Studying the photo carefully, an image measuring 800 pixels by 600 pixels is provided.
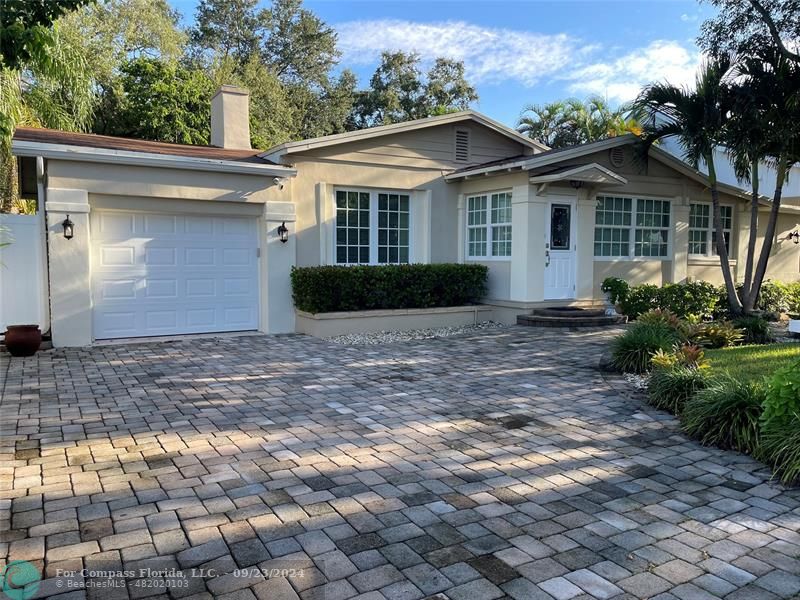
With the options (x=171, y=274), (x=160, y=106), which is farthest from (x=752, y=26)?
(x=160, y=106)

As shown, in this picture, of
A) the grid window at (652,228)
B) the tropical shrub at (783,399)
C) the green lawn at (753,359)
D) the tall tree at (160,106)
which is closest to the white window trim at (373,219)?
the grid window at (652,228)

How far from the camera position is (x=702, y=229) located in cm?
1493

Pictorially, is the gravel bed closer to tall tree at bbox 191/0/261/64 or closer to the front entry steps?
the front entry steps

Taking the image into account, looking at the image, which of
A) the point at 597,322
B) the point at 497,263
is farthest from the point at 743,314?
A: the point at 497,263

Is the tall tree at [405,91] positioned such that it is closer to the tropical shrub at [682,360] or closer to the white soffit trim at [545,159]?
the white soffit trim at [545,159]

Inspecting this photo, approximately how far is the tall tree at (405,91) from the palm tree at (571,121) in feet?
27.5

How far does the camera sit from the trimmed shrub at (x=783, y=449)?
4070 mm

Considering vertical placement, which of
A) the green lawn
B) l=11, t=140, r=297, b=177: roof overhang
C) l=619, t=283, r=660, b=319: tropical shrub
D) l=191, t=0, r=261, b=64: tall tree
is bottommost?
the green lawn

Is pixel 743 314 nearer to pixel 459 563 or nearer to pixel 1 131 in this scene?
pixel 459 563

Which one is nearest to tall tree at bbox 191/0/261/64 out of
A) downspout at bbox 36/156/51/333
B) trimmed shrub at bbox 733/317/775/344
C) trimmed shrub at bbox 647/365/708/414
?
Result: downspout at bbox 36/156/51/333

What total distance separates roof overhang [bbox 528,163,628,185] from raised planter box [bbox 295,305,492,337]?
9.62 ft

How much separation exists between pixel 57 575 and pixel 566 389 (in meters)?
5.34

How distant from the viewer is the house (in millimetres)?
9656

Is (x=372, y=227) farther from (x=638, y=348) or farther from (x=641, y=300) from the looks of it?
(x=638, y=348)
